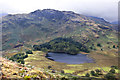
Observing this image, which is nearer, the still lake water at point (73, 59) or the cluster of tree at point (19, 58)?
the cluster of tree at point (19, 58)

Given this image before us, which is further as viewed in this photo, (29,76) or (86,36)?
(86,36)

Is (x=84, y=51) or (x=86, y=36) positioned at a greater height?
(x=86, y=36)

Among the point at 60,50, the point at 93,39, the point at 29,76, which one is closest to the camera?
the point at 29,76

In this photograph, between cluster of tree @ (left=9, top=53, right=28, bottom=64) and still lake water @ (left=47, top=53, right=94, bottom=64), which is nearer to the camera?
cluster of tree @ (left=9, top=53, right=28, bottom=64)

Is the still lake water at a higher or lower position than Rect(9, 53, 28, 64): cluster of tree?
lower

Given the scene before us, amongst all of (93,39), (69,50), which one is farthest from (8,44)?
(93,39)

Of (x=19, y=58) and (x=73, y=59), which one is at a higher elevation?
(x=19, y=58)

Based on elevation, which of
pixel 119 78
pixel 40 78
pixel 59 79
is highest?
pixel 40 78

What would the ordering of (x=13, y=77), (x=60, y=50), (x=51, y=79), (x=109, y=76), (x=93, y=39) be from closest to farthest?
1. (x=13, y=77)
2. (x=51, y=79)
3. (x=109, y=76)
4. (x=60, y=50)
5. (x=93, y=39)

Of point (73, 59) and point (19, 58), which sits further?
point (73, 59)

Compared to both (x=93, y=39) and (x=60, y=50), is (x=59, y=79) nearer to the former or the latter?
(x=60, y=50)

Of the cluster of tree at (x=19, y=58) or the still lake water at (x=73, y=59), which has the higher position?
the cluster of tree at (x=19, y=58)
